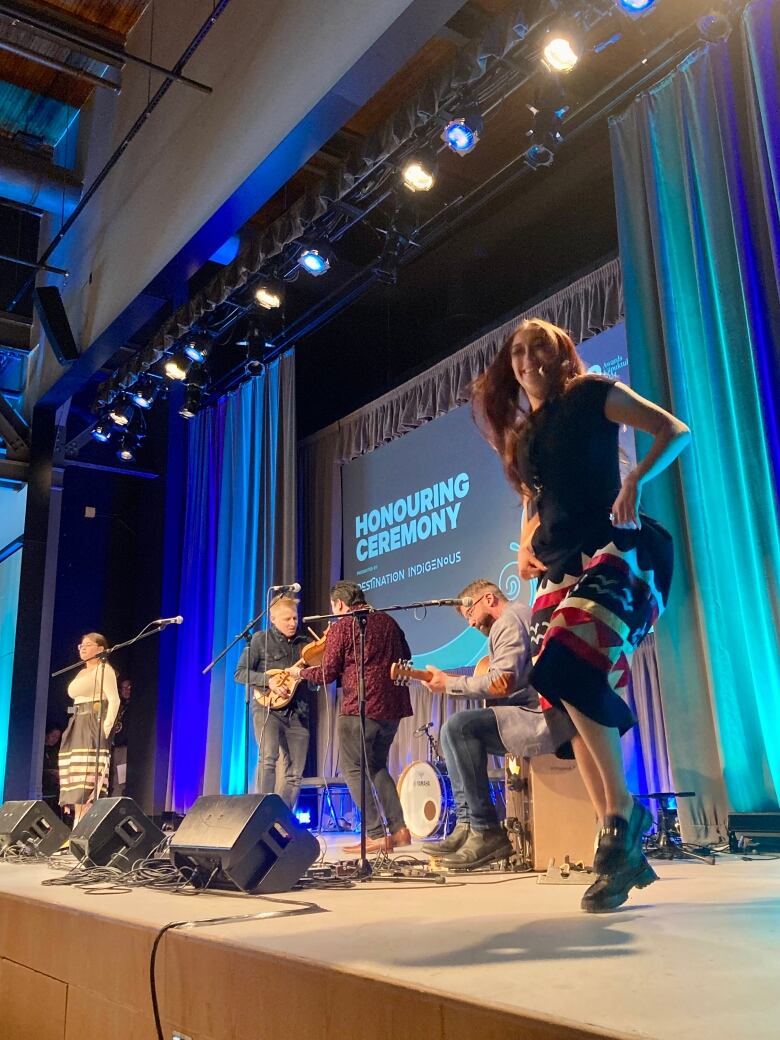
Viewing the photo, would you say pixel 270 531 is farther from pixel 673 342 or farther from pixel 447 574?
pixel 673 342

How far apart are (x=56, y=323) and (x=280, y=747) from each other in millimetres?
4149

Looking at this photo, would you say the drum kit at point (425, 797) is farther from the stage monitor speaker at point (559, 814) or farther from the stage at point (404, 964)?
the stage at point (404, 964)

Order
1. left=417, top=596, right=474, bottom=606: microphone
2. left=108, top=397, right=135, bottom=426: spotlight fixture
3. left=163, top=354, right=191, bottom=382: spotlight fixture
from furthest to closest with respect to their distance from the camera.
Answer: left=108, top=397, right=135, bottom=426: spotlight fixture < left=163, top=354, right=191, bottom=382: spotlight fixture < left=417, top=596, right=474, bottom=606: microphone

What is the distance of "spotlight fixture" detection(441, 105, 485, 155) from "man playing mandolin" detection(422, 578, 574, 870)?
2.70 meters

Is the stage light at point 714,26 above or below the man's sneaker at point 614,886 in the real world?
above

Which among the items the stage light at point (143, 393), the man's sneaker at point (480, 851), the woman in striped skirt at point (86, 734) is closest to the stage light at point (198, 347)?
the stage light at point (143, 393)

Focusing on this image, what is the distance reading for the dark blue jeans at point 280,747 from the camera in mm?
5527

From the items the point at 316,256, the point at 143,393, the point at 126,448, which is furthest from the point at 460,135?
the point at 126,448

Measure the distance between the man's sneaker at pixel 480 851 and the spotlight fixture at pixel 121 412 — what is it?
19.8 feet

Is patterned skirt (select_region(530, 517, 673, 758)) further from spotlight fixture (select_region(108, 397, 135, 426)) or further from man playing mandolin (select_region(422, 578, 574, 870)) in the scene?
spotlight fixture (select_region(108, 397, 135, 426))

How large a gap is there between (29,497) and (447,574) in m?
4.30

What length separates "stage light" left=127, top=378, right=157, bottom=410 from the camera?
8.12m

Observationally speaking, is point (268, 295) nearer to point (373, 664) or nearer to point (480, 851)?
point (373, 664)

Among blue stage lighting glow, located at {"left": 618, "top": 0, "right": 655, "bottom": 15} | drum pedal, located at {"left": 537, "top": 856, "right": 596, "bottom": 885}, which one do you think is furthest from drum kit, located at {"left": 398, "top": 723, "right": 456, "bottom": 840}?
blue stage lighting glow, located at {"left": 618, "top": 0, "right": 655, "bottom": 15}
